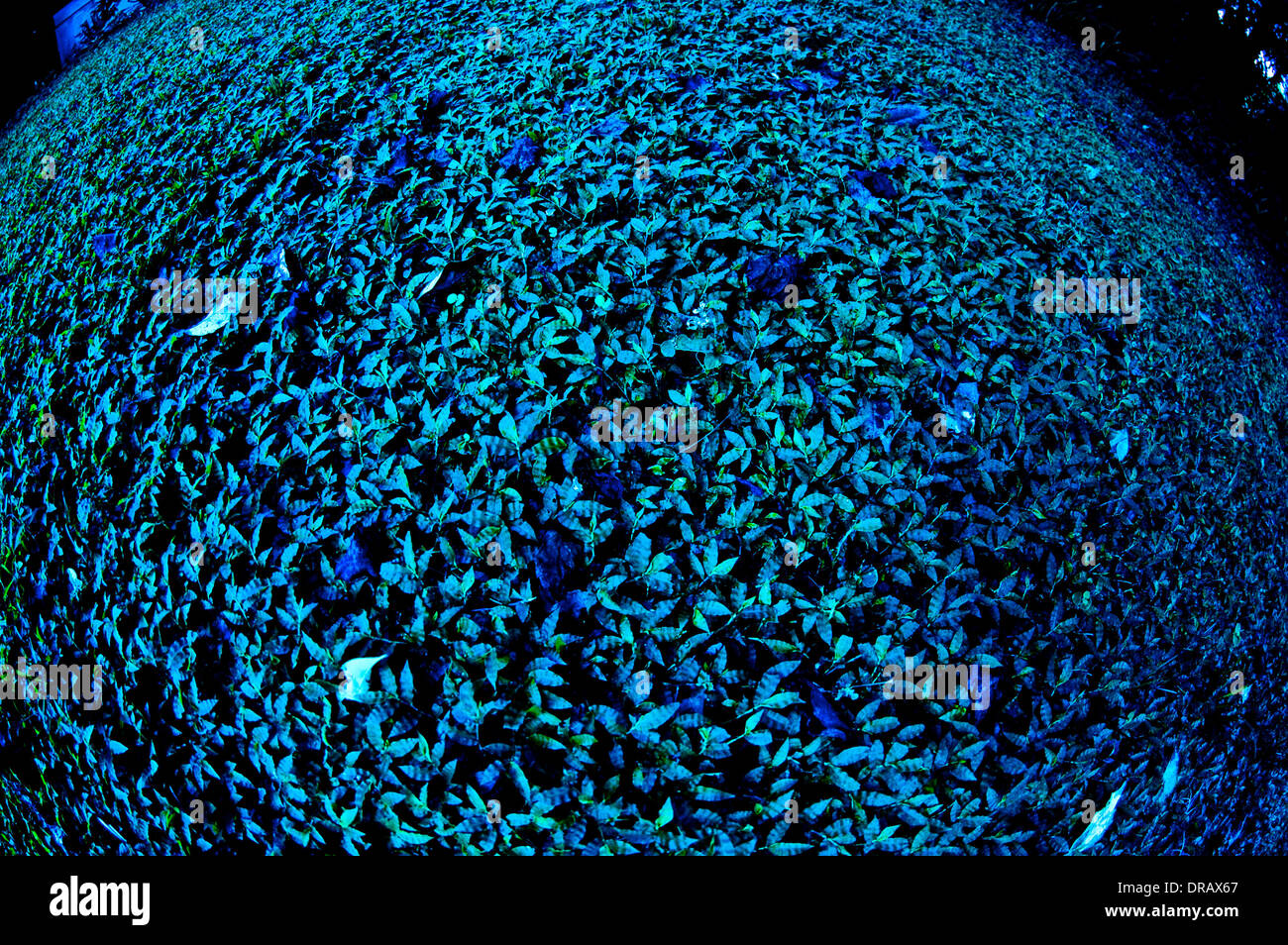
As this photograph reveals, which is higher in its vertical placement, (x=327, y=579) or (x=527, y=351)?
(x=527, y=351)

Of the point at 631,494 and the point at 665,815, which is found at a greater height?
the point at 631,494

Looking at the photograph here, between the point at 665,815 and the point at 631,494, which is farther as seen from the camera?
the point at 631,494

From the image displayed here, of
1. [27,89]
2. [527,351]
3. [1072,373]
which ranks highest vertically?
[27,89]

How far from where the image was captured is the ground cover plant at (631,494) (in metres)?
2.07

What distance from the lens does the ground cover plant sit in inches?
81.4

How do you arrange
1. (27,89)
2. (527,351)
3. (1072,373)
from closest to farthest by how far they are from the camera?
(527,351) → (1072,373) → (27,89)

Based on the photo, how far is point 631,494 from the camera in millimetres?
2254
